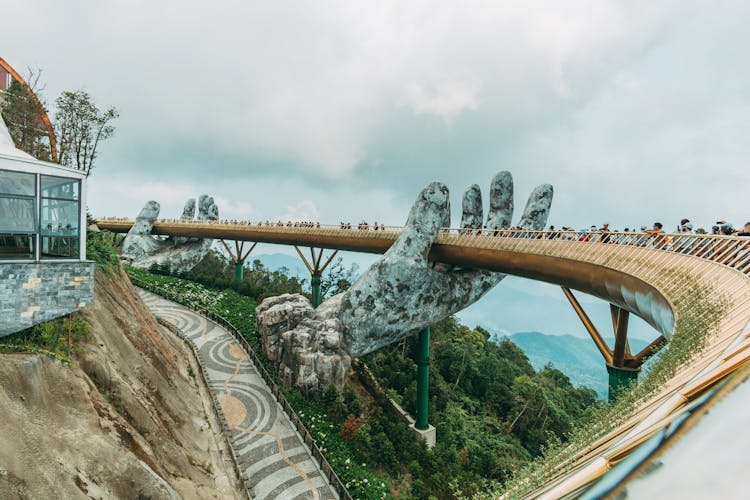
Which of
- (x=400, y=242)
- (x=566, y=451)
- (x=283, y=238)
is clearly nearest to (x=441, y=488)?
(x=400, y=242)

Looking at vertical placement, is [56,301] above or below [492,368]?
above

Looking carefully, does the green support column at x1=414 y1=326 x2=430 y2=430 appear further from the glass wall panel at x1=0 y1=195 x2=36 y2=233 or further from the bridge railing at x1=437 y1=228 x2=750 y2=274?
the glass wall panel at x1=0 y1=195 x2=36 y2=233

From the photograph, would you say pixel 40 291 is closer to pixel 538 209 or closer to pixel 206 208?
pixel 538 209

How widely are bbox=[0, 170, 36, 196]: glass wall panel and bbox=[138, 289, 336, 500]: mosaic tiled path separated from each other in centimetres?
1319

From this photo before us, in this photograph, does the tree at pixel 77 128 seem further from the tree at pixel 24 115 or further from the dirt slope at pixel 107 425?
the dirt slope at pixel 107 425

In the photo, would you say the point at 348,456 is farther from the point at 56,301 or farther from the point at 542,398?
the point at 542,398

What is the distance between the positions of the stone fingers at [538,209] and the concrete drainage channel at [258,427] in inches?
779

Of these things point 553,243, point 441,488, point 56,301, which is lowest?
point 441,488

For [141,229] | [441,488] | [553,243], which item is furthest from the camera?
[141,229]

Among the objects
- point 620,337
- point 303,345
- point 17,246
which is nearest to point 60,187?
point 17,246

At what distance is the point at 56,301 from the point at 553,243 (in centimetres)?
1944

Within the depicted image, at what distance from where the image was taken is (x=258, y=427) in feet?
60.7

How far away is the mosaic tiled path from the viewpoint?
1505 cm

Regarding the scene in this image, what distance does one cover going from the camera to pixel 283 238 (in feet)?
108
